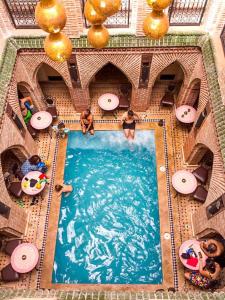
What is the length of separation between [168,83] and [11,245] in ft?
27.4

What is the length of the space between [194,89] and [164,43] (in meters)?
2.28

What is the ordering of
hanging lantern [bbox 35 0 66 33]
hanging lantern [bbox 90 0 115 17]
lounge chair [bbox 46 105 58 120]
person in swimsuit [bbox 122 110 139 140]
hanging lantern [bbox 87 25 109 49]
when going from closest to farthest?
hanging lantern [bbox 90 0 115 17]
hanging lantern [bbox 35 0 66 33]
hanging lantern [bbox 87 25 109 49]
person in swimsuit [bbox 122 110 139 140]
lounge chair [bbox 46 105 58 120]

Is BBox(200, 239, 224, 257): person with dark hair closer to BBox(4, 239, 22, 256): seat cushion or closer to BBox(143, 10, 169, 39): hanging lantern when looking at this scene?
BBox(4, 239, 22, 256): seat cushion

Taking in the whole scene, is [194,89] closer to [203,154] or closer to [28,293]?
[203,154]

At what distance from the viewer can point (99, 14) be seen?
9.09 ft

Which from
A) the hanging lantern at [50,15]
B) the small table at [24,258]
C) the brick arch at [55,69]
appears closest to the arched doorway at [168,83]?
the brick arch at [55,69]

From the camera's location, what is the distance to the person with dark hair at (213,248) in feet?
27.0

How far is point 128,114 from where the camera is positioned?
1104cm

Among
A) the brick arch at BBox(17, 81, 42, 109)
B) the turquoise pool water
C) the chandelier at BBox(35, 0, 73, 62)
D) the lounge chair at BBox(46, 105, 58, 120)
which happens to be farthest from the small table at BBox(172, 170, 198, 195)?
the chandelier at BBox(35, 0, 73, 62)

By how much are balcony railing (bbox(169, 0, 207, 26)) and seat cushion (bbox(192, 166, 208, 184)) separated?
436 cm

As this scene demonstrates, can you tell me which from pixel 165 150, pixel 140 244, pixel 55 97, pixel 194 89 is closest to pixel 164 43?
pixel 194 89

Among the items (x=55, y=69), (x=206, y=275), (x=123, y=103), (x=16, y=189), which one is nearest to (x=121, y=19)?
(x=55, y=69)

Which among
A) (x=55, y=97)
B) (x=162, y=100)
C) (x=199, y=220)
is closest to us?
(x=199, y=220)

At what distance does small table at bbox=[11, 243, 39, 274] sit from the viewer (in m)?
8.55
